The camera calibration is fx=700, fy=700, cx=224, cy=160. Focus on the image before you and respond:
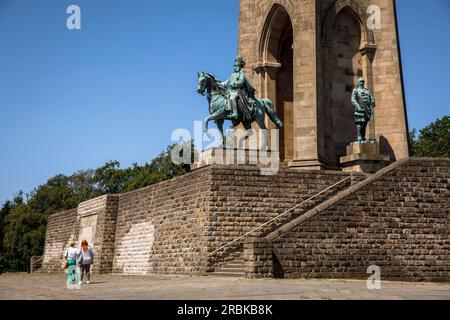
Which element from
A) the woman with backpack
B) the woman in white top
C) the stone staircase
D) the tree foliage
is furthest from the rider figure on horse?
the tree foliage

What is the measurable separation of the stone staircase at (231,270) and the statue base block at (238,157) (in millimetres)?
3902

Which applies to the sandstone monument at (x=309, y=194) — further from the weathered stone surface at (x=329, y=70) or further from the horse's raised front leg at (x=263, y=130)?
the horse's raised front leg at (x=263, y=130)

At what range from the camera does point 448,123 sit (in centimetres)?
5322

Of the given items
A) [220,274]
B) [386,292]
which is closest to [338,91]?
[220,274]

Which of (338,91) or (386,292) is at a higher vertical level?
(338,91)

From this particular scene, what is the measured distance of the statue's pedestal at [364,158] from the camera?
81.2 feet

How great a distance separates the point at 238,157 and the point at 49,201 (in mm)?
39805

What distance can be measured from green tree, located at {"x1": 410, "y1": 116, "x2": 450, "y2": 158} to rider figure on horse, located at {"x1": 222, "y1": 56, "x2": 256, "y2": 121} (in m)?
28.2

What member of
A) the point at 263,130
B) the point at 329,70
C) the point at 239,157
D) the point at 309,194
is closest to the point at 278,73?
the point at 329,70

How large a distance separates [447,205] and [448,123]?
33.2m

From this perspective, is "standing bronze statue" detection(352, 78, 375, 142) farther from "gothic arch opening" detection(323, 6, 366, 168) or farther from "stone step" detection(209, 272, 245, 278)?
"stone step" detection(209, 272, 245, 278)

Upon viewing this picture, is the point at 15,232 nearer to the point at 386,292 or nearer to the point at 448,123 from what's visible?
the point at 448,123

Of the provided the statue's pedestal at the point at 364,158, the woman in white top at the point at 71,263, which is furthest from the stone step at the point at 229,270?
the statue's pedestal at the point at 364,158
